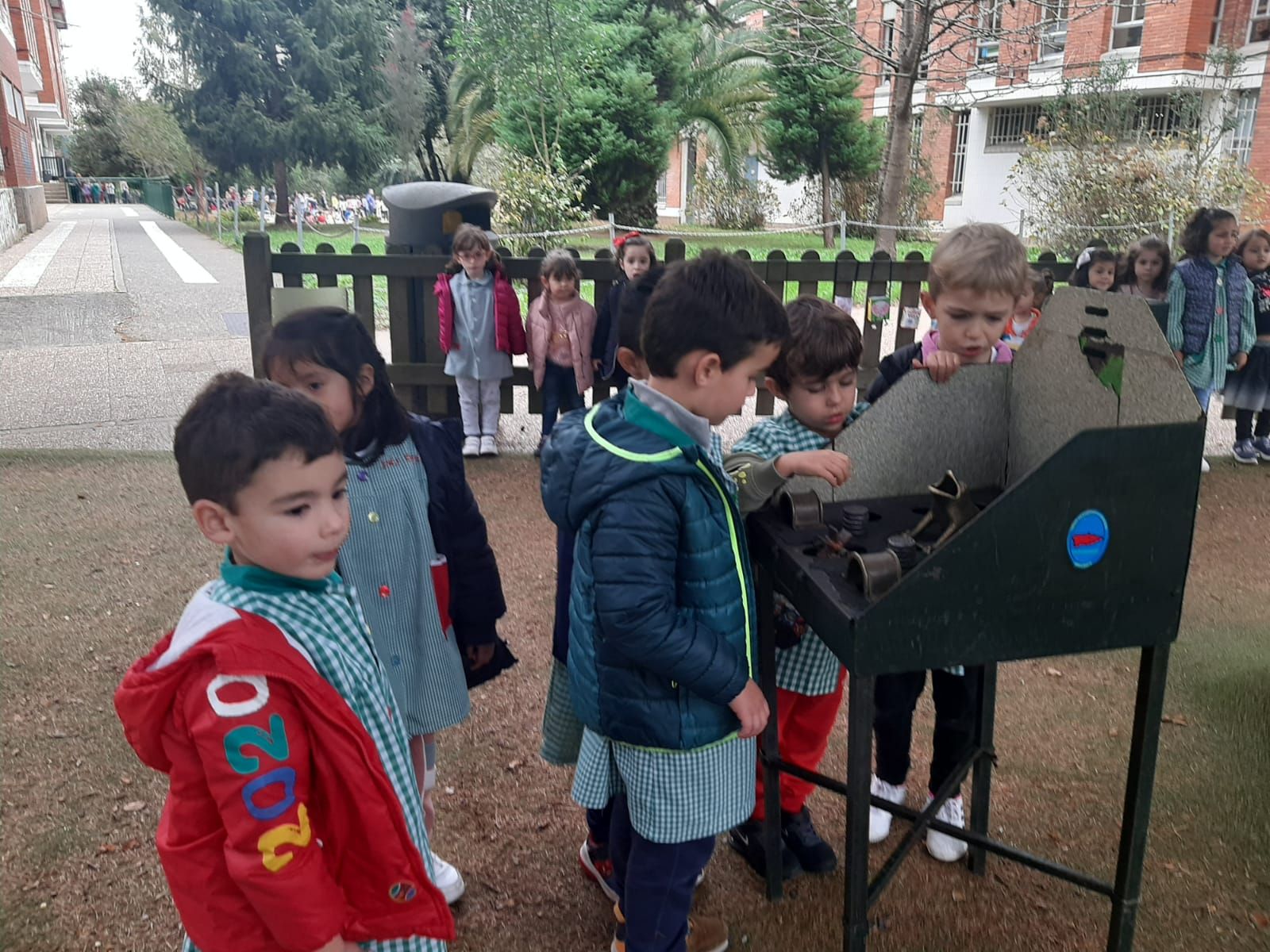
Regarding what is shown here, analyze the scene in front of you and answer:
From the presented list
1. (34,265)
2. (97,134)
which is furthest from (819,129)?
(97,134)

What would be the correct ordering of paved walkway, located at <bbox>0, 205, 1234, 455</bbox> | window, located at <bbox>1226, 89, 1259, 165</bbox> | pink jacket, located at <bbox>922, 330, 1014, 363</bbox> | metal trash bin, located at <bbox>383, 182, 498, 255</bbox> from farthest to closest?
1. window, located at <bbox>1226, 89, 1259, 165</bbox>
2. metal trash bin, located at <bbox>383, 182, 498, 255</bbox>
3. paved walkway, located at <bbox>0, 205, 1234, 455</bbox>
4. pink jacket, located at <bbox>922, 330, 1014, 363</bbox>

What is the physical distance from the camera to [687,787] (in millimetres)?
1916

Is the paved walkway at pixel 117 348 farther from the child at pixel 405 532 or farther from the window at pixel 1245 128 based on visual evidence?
the window at pixel 1245 128

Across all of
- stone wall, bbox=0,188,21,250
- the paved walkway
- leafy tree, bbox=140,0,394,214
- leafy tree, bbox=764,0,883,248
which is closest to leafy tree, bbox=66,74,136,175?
leafy tree, bbox=140,0,394,214

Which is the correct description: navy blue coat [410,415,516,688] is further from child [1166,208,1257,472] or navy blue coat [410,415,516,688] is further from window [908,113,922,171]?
window [908,113,922,171]

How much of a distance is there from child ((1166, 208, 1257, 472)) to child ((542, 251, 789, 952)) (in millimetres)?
5409

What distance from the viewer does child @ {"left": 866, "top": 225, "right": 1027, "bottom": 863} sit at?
2.49 meters

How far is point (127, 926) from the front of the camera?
2.40 meters

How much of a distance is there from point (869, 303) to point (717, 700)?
602 cm

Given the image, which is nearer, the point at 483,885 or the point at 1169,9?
the point at 483,885

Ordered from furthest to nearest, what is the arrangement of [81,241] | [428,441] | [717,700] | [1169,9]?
[81,241], [1169,9], [428,441], [717,700]

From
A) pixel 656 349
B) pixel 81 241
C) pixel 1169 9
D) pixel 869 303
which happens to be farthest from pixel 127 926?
pixel 81 241

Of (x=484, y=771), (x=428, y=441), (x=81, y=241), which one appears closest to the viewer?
(x=428, y=441)

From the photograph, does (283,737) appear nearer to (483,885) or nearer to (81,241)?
(483,885)
